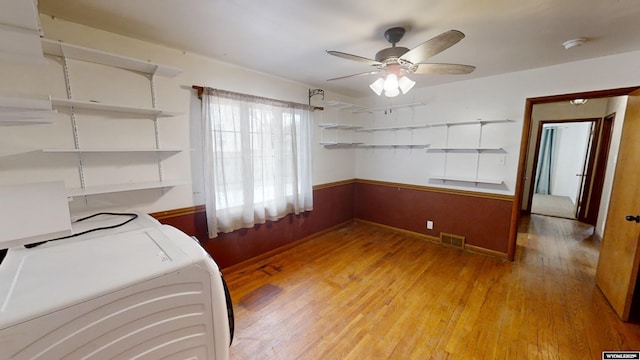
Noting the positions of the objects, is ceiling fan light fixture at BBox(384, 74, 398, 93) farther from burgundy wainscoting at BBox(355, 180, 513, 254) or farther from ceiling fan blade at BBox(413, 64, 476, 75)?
burgundy wainscoting at BBox(355, 180, 513, 254)

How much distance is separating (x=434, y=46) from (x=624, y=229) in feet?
7.84

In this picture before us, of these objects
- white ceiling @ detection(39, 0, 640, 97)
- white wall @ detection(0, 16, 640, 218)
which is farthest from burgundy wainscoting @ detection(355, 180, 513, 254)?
white ceiling @ detection(39, 0, 640, 97)

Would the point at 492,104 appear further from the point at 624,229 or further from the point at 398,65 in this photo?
the point at 398,65

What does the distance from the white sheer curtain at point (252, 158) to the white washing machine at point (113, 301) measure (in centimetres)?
148

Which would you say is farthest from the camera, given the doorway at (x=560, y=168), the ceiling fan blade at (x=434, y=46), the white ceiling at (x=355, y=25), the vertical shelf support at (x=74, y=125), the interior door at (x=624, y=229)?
the doorway at (x=560, y=168)

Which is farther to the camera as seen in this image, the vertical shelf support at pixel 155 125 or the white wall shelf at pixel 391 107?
the white wall shelf at pixel 391 107

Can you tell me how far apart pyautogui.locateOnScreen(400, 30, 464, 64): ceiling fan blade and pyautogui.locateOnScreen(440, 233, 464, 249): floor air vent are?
8.90 ft

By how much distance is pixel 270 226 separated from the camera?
3.24 m

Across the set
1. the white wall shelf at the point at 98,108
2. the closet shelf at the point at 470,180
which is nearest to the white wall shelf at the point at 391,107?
the closet shelf at the point at 470,180

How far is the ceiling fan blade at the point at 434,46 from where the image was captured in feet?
4.58

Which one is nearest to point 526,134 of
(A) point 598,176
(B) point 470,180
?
(B) point 470,180

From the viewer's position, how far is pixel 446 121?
351 cm

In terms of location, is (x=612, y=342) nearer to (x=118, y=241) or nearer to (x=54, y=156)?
(x=118, y=241)

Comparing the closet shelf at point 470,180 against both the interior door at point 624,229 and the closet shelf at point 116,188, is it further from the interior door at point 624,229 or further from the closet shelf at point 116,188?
the closet shelf at point 116,188
